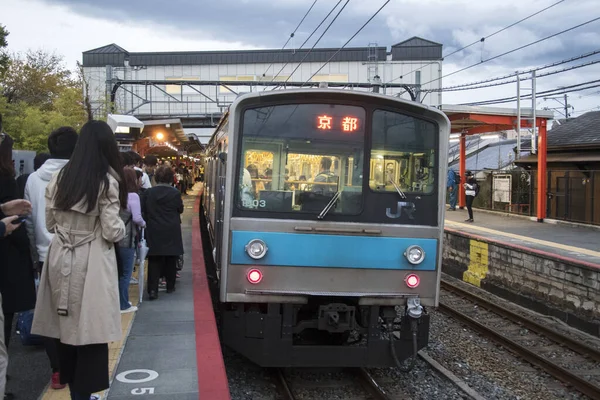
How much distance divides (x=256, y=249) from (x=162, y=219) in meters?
2.35

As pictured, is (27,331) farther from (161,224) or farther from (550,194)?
(550,194)

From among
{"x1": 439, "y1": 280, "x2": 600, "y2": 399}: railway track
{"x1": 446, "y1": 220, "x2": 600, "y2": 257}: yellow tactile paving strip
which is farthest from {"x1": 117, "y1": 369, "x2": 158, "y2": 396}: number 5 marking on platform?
{"x1": 446, "y1": 220, "x2": 600, "y2": 257}: yellow tactile paving strip

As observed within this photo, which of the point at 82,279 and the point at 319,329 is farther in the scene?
the point at 319,329

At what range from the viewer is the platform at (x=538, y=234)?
34.9 feet

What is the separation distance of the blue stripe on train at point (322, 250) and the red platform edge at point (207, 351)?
2.68 ft

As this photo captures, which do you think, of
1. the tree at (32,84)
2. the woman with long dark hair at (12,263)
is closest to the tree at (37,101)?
the tree at (32,84)

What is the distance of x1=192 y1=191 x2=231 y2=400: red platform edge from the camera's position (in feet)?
13.3

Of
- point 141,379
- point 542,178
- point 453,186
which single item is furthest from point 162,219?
point 453,186

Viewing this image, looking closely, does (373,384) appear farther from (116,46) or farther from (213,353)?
(116,46)

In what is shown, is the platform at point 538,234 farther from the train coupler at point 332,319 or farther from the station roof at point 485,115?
the train coupler at point 332,319

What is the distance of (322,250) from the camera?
201 inches

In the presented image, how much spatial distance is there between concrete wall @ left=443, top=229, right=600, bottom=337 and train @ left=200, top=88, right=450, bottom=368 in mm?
4750

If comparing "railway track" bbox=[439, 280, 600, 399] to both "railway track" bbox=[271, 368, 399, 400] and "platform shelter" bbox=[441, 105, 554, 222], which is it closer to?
"railway track" bbox=[271, 368, 399, 400]

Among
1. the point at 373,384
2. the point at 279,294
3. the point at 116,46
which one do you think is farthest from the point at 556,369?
the point at 116,46
